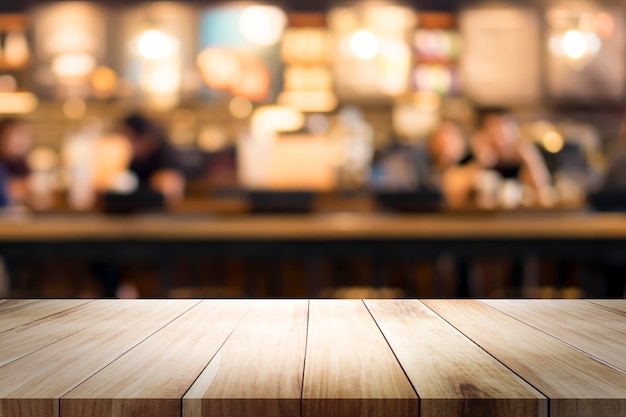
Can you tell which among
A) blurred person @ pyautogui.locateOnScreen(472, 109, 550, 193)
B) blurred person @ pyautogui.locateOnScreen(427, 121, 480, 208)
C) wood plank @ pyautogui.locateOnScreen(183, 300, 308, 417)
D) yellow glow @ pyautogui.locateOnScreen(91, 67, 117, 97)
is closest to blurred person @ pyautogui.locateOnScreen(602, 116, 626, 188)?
blurred person @ pyautogui.locateOnScreen(472, 109, 550, 193)

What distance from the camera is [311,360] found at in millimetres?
1044

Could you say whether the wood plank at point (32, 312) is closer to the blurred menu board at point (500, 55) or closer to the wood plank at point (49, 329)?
the wood plank at point (49, 329)

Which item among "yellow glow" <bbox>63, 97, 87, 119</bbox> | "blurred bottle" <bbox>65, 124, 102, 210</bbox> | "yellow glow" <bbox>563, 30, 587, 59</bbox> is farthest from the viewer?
"yellow glow" <bbox>63, 97, 87, 119</bbox>

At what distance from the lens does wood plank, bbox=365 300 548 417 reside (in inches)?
34.2

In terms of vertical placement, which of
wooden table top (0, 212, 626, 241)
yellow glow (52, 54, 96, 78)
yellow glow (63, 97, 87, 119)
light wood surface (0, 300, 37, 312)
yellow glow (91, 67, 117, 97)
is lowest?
wooden table top (0, 212, 626, 241)

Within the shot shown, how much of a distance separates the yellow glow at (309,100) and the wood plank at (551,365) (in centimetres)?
612

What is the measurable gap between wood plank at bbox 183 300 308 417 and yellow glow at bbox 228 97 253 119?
20.2 ft

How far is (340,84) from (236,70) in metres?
1.13

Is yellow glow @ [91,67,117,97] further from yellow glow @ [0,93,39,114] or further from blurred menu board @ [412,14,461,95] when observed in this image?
blurred menu board @ [412,14,461,95]

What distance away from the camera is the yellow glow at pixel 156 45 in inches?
288

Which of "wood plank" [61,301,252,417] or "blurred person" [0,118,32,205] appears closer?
"wood plank" [61,301,252,417]

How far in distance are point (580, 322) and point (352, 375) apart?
633 millimetres

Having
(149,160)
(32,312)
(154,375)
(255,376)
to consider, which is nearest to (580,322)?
(255,376)

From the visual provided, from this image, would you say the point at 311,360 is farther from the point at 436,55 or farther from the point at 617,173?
the point at 436,55
